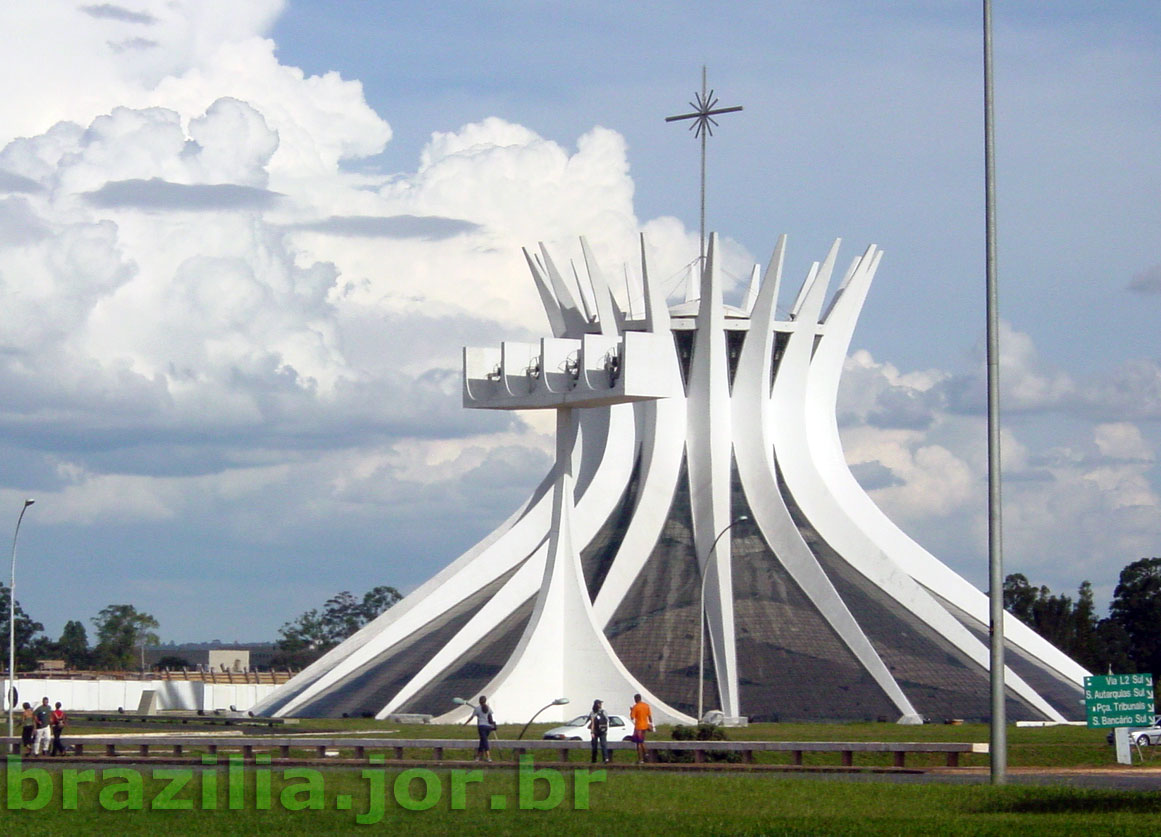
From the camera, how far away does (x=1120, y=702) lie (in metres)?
27.9

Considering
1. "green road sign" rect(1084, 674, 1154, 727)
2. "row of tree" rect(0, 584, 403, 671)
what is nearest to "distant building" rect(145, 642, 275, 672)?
"row of tree" rect(0, 584, 403, 671)

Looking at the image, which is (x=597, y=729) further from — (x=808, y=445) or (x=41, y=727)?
(x=808, y=445)

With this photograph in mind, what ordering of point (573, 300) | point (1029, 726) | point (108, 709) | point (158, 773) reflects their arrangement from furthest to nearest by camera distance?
point (108, 709) → point (573, 300) → point (1029, 726) → point (158, 773)

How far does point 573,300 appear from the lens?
53.2m

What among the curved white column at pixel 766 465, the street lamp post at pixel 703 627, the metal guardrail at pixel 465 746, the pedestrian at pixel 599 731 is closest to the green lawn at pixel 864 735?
the metal guardrail at pixel 465 746

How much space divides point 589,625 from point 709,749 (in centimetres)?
1649

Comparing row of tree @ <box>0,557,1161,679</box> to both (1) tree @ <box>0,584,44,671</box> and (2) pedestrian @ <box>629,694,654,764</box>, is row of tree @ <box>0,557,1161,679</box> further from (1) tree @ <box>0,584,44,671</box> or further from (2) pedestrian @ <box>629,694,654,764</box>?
(2) pedestrian @ <box>629,694,654,764</box>

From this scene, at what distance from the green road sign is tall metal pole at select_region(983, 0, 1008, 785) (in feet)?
18.5

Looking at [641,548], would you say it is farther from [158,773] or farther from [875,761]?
[158,773]

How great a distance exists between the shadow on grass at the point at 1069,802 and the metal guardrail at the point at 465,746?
22.0ft

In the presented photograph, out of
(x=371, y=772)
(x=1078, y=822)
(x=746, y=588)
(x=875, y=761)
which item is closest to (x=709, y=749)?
(x=875, y=761)

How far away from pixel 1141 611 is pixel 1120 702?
65.4 meters

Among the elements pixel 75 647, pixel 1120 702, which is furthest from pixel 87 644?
pixel 1120 702

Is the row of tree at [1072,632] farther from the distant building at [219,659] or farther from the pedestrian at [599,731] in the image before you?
the pedestrian at [599,731]
